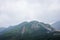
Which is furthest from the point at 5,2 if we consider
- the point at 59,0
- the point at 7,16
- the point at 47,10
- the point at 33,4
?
the point at 59,0

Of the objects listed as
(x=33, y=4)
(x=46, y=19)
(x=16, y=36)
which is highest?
(x=33, y=4)

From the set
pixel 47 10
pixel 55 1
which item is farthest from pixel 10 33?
pixel 55 1

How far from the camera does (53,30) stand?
5.00 metres

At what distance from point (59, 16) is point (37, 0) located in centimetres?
79

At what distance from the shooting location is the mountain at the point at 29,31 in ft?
16.2

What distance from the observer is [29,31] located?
4.96 m

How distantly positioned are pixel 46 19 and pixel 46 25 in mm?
177

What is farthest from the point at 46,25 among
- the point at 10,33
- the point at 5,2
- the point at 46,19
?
the point at 5,2

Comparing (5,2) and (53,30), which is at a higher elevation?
(5,2)

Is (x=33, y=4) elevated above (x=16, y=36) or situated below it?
above

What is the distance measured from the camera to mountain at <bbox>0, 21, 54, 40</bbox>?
4.95 m

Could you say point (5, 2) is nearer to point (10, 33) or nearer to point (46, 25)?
point (10, 33)

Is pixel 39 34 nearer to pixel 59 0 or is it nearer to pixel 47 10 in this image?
pixel 47 10

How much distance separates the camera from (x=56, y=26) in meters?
4.98
